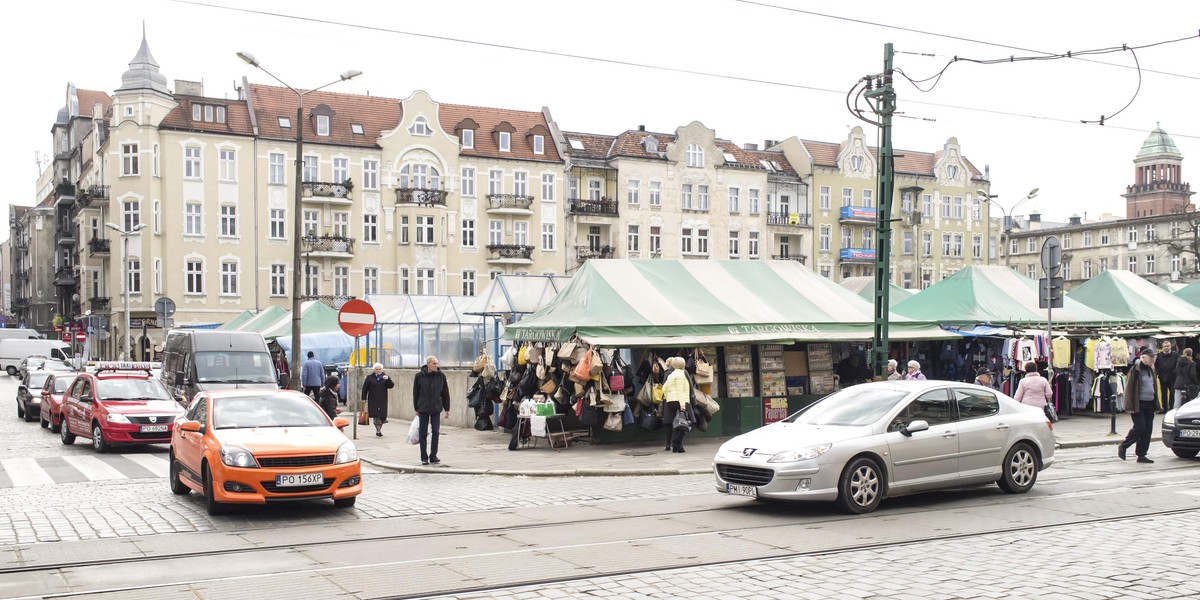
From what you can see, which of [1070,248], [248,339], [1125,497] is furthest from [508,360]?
[1070,248]

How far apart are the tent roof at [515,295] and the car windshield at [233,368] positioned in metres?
5.43

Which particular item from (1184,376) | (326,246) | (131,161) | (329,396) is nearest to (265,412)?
(329,396)

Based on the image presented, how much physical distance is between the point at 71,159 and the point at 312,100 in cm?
3751

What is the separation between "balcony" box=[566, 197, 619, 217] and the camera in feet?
Result: 225

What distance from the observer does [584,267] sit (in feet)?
72.7

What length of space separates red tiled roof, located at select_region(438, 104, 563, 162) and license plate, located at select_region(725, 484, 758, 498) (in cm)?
5553

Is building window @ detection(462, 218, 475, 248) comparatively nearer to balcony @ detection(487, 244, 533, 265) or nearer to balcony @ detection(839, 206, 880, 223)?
balcony @ detection(487, 244, 533, 265)

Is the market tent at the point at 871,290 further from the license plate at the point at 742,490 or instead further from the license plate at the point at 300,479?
the license plate at the point at 300,479

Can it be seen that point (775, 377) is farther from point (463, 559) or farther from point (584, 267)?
point (463, 559)

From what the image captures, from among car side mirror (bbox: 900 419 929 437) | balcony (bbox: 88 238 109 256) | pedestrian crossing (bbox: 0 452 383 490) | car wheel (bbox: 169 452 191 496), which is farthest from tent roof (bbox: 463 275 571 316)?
balcony (bbox: 88 238 109 256)

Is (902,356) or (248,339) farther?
(902,356)

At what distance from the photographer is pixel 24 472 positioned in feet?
56.1

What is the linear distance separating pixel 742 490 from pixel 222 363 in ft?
57.0

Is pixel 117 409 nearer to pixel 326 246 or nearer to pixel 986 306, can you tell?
pixel 986 306
